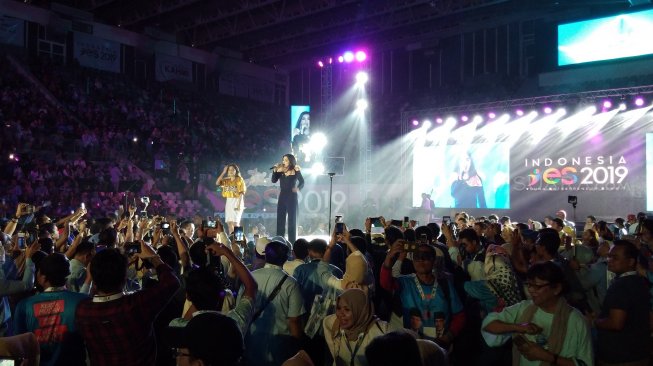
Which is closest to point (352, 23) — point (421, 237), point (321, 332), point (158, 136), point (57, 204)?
point (158, 136)

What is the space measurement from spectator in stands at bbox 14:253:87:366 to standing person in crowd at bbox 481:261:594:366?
2468 millimetres

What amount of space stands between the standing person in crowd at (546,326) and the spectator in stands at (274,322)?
1.45 metres

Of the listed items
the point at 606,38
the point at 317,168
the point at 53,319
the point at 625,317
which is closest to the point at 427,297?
the point at 625,317

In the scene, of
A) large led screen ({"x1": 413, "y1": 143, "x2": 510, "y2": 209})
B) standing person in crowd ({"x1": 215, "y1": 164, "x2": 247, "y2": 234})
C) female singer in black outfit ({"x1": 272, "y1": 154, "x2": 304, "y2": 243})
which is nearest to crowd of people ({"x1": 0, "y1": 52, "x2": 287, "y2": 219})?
standing person in crowd ({"x1": 215, "y1": 164, "x2": 247, "y2": 234})

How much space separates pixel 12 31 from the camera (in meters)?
20.1

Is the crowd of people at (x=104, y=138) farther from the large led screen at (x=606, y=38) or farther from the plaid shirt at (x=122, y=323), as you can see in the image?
the plaid shirt at (x=122, y=323)

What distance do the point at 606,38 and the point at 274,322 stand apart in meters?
16.0

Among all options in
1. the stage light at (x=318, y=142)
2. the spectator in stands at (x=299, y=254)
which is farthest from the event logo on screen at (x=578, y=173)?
the spectator in stands at (x=299, y=254)

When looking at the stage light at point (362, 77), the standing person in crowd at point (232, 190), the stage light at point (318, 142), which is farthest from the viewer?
the stage light at point (318, 142)

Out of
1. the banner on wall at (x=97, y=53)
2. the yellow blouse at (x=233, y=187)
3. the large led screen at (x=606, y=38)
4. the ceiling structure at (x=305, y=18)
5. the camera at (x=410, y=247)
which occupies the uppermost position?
the ceiling structure at (x=305, y=18)

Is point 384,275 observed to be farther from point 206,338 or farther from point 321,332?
point 206,338

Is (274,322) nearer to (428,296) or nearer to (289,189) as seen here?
(428,296)

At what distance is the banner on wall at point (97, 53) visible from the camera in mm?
21984

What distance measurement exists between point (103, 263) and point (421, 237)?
11.6 ft
